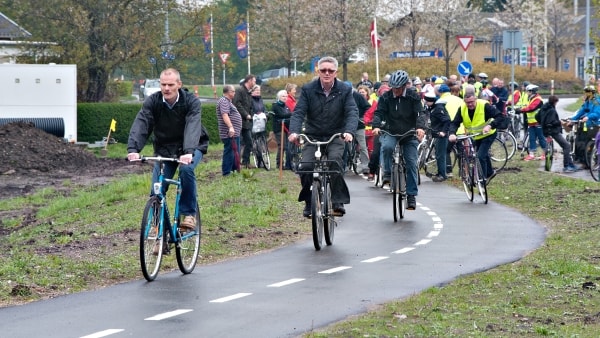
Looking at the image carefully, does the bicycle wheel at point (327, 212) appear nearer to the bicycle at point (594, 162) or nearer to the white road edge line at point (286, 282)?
the white road edge line at point (286, 282)

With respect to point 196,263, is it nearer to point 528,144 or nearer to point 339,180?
point 339,180

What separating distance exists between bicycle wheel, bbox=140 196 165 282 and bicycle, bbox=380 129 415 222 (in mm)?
6135

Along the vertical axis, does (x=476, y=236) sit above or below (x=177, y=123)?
below

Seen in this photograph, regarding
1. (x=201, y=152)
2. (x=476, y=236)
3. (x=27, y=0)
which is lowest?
(x=476, y=236)

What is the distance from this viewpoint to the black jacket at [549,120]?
27.3 metres

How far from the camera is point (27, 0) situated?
44.4m

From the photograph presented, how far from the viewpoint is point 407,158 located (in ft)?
57.3

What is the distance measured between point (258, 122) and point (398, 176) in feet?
31.1

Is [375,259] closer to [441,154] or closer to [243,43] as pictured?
[441,154]

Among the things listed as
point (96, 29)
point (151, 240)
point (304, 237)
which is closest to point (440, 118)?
point (304, 237)

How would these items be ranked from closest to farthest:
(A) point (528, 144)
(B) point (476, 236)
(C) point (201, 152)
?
(C) point (201, 152), (B) point (476, 236), (A) point (528, 144)

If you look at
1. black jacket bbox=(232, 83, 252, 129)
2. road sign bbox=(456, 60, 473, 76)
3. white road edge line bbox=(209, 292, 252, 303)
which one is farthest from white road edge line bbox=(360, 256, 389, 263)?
road sign bbox=(456, 60, 473, 76)

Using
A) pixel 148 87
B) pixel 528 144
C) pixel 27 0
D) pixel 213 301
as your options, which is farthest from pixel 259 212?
pixel 148 87

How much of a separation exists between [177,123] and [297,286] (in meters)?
1.98
